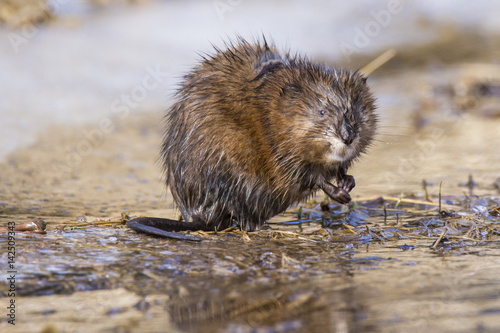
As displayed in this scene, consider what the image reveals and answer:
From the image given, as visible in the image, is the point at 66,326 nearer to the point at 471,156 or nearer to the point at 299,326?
the point at 299,326

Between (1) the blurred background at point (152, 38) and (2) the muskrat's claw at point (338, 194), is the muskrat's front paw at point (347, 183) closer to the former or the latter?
(2) the muskrat's claw at point (338, 194)

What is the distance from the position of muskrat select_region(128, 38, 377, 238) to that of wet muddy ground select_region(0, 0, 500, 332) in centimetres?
21

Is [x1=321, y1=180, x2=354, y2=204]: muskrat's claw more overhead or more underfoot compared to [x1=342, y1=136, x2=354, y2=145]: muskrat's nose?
more underfoot

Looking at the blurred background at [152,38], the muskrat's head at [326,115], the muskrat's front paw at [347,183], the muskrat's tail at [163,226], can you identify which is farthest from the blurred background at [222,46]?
the muskrat's tail at [163,226]

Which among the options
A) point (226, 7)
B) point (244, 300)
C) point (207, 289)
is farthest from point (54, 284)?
point (226, 7)

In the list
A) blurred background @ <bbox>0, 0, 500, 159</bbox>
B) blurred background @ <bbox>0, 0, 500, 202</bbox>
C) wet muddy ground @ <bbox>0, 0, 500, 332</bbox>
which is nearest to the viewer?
wet muddy ground @ <bbox>0, 0, 500, 332</bbox>

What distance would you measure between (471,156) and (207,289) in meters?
4.33

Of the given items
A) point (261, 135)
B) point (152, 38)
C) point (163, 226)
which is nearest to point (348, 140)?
point (261, 135)

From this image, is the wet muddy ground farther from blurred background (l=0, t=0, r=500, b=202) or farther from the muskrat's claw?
the muskrat's claw

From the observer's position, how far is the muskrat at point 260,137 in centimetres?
436

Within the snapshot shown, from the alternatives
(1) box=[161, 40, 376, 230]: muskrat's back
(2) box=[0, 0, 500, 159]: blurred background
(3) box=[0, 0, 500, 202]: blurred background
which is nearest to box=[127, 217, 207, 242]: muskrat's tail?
(1) box=[161, 40, 376, 230]: muskrat's back

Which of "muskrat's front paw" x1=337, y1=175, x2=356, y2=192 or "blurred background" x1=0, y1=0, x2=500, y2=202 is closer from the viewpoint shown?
"muskrat's front paw" x1=337, y1=175, x2=356, y2=192

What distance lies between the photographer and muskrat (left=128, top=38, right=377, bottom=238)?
436 centimetres

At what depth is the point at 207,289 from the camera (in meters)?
3.22
